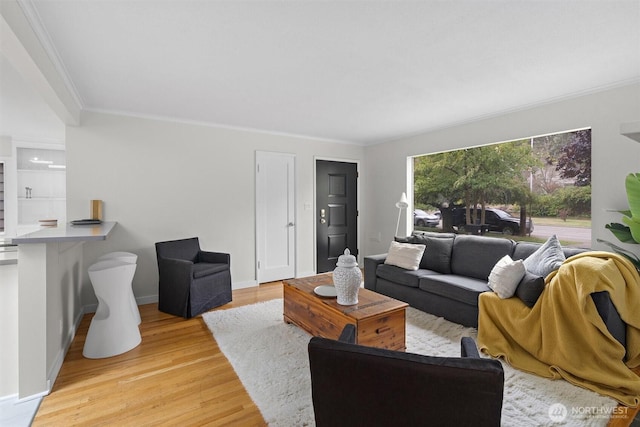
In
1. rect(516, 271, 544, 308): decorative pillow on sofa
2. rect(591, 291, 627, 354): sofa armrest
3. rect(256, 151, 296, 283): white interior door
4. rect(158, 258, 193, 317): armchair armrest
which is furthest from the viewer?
rect(256, 151, 296, 283): white interior door

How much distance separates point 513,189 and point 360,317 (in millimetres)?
2906

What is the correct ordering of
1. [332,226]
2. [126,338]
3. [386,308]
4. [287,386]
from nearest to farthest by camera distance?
[287,386] → [386,308] → [126,338] → [332,226]

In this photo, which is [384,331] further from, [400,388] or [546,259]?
[546,259]

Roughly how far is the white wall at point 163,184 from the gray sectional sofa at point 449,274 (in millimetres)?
2066

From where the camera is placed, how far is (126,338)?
266 cm

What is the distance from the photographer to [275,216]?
4852 mm

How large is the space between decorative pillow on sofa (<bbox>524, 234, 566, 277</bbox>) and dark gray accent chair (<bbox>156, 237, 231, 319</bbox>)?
3.25m

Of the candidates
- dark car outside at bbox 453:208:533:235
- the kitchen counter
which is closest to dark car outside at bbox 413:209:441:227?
dark car outside at bbox 453:208:533:235

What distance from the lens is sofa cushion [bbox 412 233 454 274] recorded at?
3.74m

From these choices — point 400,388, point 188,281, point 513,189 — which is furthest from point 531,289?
point 188,281

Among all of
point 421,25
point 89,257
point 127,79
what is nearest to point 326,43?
point 421,25

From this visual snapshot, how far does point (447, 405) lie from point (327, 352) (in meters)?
0.40

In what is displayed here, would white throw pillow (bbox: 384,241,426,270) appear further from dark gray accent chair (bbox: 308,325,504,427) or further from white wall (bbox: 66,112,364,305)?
dark gray accent chair (bbox: 308,325,504,427)

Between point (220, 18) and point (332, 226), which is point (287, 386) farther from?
point (332, 226)
